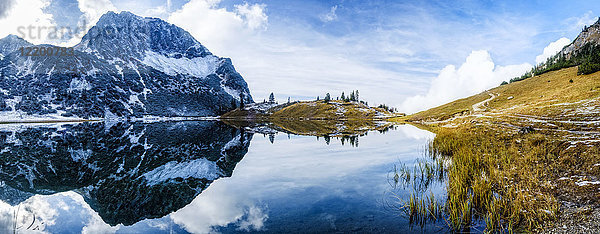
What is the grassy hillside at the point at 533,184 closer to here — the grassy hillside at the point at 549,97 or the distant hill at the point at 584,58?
the grassy hillside at the point at 549,97

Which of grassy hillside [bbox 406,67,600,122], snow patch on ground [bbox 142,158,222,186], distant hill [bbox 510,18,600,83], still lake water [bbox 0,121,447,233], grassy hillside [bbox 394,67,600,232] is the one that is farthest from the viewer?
distant hill [bbox 510,18,600,83]

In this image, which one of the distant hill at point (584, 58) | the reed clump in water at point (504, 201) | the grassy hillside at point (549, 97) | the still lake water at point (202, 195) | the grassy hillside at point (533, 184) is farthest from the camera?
the distant hill at point (584, 58)

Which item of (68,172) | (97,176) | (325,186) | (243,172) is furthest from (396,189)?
(68,172)

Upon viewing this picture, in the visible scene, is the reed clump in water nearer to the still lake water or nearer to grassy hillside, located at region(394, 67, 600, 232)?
grassy hillside, located at region(394, 67, 600, 232)

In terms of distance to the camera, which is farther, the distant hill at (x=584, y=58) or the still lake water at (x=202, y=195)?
the distant hill at (x=584, y=58)

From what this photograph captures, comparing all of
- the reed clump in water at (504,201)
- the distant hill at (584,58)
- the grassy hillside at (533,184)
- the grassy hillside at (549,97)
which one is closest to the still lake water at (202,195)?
the reed clump in water at (504,201)

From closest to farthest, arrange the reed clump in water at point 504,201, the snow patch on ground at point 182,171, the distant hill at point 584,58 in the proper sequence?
the reed clump in water at point 504,201
the snow patch on ground at point 182,171
the distant hill at point 584,58

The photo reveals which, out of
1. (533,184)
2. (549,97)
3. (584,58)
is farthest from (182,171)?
(584,58)

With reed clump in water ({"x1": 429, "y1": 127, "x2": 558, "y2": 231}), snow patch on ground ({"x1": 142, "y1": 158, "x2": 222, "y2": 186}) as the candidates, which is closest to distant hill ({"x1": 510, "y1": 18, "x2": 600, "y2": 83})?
reed clump in water ({"x1": 429, "y1": 127, "x2": 558, "y2": 231})

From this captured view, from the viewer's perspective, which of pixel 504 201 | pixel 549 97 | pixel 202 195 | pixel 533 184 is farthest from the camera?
pixel 549 97

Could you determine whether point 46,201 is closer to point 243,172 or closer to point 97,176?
point 97,176

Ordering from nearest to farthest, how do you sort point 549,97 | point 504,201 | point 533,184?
point 504,201 < point 533,184 < point 549,97

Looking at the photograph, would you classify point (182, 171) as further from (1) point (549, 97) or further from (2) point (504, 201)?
(1) point (549, 97)

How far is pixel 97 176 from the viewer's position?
2294 cm
